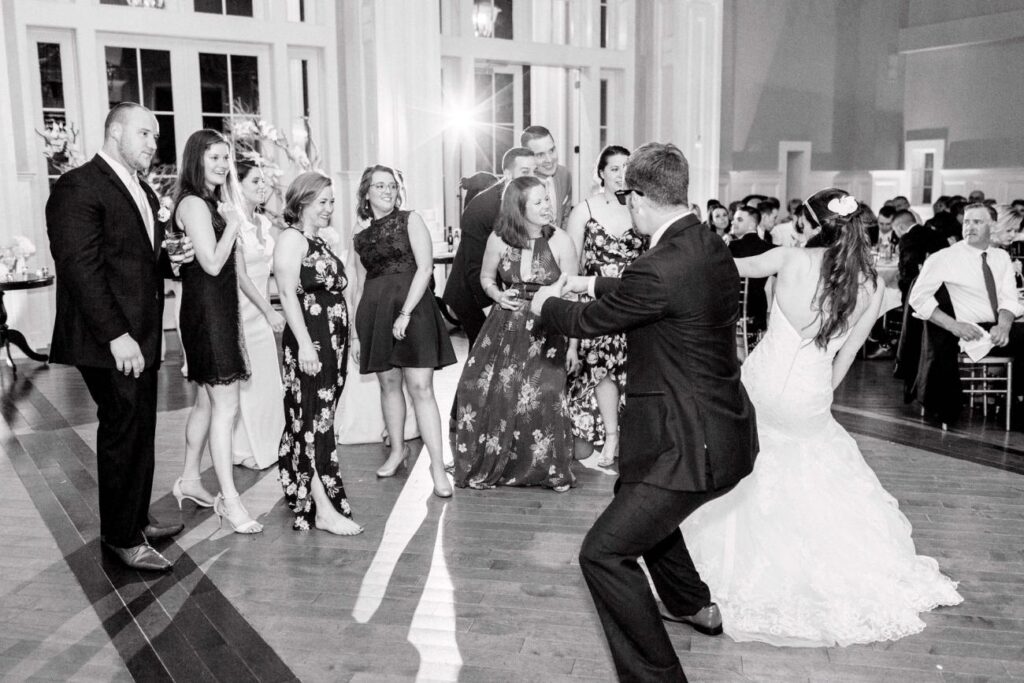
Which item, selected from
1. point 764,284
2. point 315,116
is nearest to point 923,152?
point 764,284

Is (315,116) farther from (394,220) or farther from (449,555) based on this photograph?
(449,555)

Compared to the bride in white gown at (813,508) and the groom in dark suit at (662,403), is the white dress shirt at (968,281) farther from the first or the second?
the groom in dark suit at (662,403)

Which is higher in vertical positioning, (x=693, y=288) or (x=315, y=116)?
(x=315, y=116)

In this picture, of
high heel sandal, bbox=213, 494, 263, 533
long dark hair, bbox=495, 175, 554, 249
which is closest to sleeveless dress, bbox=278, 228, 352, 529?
high heel sandal, bbox=213, 494, 263, 533

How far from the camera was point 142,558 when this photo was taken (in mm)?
3555

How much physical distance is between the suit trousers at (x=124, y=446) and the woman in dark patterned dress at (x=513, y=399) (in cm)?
152

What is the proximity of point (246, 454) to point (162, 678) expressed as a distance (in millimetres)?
2247

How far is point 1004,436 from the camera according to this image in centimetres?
545

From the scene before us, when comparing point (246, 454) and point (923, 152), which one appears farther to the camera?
point (923, 152)

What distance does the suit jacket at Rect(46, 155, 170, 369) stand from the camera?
125 inches

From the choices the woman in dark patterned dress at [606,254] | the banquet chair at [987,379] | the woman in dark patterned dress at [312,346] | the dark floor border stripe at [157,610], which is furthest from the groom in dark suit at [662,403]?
the banquet chair at [987,379]

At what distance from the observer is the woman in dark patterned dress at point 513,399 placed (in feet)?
14.7

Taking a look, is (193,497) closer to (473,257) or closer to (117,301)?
(117,301)

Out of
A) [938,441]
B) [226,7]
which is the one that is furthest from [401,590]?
[226,7]
